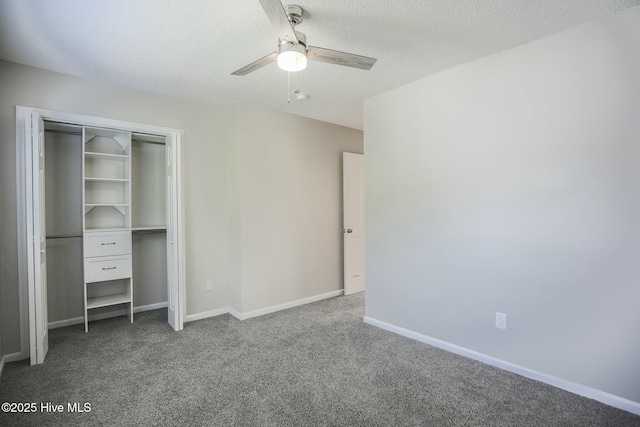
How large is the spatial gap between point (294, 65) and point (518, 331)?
7.96 feet

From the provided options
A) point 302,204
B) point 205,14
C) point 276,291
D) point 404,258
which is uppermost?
point 205,14

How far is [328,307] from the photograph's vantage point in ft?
13.4

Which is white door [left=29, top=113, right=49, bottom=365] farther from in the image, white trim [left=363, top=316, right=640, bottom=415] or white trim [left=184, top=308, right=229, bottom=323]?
white trim [left=363, top=316, right=640, bottom=415]

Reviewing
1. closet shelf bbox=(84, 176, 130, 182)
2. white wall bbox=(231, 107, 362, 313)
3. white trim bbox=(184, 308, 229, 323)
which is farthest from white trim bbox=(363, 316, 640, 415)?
closet shelf bbox=(84, 176, 130, 182)

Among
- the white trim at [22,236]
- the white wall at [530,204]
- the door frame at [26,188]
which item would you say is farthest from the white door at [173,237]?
the white wall at [530,204]

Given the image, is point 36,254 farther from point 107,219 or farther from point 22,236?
point 107,219

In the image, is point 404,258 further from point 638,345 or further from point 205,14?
point 205,14

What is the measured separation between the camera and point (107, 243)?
336 cm

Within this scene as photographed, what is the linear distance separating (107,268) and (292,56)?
9.64ft

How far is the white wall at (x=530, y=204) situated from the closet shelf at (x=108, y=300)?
2826mm

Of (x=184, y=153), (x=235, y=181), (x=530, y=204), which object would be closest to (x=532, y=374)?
(x=530, y=204)

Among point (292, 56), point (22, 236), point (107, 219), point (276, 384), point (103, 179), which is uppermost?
point (292, 56)

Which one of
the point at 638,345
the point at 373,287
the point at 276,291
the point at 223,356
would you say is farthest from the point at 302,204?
the point at 638,345

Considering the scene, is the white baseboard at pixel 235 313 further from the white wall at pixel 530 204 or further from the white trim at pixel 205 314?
the white wall at pixel 530 204
